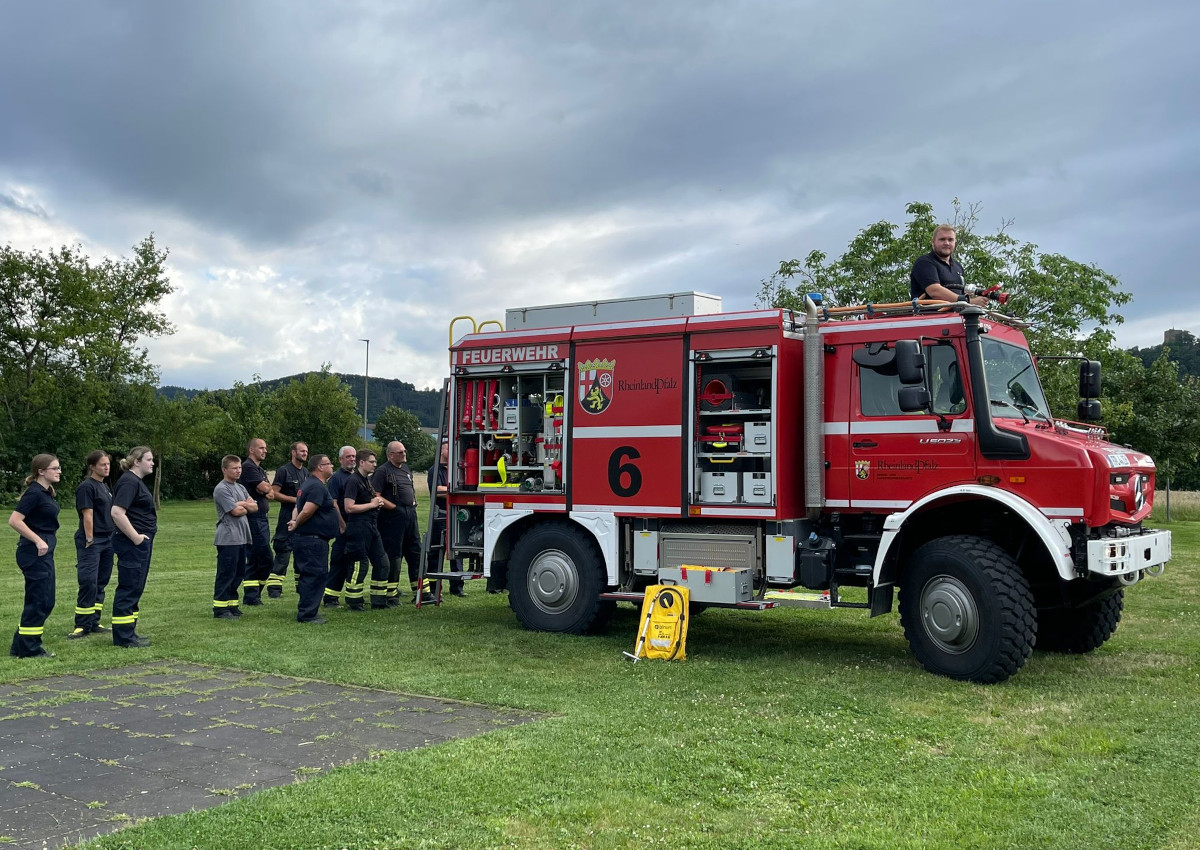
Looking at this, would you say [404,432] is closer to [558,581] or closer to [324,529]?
[324,529]

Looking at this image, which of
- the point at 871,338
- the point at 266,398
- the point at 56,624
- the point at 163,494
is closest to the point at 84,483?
the point at 56,624

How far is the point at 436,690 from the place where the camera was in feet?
25.7

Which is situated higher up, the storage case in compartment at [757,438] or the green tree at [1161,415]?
the green tree at [1161,415]

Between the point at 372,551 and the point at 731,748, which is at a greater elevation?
the point at 372,551

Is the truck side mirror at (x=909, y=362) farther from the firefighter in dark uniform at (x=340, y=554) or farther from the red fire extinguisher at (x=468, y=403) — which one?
the firefighter in dark uniform at (x=340, y=554)

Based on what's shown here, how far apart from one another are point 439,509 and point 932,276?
610 centimetres

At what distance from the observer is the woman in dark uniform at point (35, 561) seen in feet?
30.1

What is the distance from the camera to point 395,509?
42.5 feet

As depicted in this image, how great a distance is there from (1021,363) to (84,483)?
882 cm

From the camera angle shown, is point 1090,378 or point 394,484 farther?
point 394,484

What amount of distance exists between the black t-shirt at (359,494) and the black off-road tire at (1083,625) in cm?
749

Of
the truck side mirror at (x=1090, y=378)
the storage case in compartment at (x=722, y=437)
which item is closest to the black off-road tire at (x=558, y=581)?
the storage case in compartment at (x=722, y=437)

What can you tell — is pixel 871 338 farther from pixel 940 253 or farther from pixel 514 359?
pixel 514 359

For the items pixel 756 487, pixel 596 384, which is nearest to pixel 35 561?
pixel 596 384
